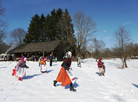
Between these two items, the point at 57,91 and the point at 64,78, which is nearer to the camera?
the point at 57,91

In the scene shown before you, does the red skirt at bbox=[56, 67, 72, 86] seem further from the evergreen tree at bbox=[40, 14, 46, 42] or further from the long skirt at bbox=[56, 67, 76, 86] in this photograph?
the evergreen tree at bbox=[40, 14, 46, 42]

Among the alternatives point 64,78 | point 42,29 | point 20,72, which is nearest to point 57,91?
point 64,78

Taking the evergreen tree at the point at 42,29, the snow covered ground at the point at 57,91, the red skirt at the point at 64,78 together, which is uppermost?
the evergreen tree at the point at 42,29

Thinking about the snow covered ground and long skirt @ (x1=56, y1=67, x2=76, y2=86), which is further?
long skirt @ (x1=56, y1=67, x2=76, y2=86)

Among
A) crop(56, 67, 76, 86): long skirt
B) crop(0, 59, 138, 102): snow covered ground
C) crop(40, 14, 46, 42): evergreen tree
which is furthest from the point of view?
crop(40, 14, 46, 42): evergreen tree

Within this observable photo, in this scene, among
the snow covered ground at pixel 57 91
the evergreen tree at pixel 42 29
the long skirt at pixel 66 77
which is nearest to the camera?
the snow covered ground at pixel 57 91

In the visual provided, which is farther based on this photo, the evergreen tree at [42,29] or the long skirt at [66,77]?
the evergreen tree at [42,29]

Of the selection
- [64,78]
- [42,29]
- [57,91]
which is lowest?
[57,91]

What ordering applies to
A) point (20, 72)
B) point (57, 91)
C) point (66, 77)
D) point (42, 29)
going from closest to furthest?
point (57, 91) < point (66, 77) < point (20, 72) < point (42, 29)

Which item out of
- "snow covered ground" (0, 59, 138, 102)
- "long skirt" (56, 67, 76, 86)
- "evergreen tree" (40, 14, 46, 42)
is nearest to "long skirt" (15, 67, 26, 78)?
"snow covered ground" (0, 59, 138, 102)

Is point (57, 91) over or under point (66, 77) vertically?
under

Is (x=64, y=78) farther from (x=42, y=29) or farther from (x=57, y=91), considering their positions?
(x=42, y=29)

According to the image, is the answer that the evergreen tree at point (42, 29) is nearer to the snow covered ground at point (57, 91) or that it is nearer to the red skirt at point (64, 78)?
the snow covered ground at point (57, 91)

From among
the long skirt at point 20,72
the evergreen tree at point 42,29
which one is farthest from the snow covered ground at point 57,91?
the evergreen tree at point 42,29
